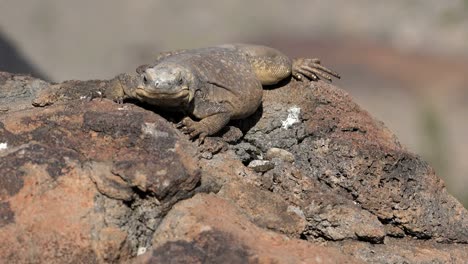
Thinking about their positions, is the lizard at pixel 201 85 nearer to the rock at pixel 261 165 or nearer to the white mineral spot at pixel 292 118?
the white mineral spot at pixel 292 118

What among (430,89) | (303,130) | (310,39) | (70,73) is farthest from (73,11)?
(303,130)

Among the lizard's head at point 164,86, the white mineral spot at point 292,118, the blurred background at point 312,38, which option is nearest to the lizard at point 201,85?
the lizard's head at point 164,86

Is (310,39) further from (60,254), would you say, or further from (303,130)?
(60,254)

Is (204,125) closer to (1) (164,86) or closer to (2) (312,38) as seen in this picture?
(1) (164,86)

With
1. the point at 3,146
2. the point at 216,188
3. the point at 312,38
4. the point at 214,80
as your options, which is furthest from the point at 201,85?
the point at 312,38

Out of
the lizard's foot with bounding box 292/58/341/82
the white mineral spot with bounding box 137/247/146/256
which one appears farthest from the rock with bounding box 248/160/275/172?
the lizard's foot with bounding box 292/58/341/82

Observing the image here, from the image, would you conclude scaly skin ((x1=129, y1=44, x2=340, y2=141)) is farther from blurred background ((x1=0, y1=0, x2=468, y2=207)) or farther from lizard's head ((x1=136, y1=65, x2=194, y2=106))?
blurred background ((x1=0, y1=0, x2=468, y2=207))
